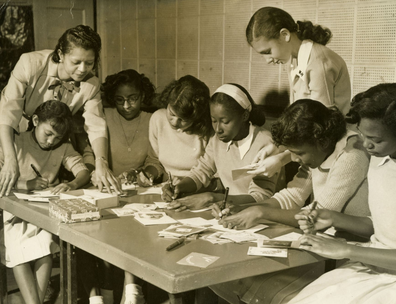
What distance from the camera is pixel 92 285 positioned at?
2.91m

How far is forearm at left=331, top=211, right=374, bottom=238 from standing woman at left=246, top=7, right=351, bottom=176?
2.28 feet

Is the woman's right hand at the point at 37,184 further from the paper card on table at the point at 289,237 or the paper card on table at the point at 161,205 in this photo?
the paper card on table at the point at 289,237

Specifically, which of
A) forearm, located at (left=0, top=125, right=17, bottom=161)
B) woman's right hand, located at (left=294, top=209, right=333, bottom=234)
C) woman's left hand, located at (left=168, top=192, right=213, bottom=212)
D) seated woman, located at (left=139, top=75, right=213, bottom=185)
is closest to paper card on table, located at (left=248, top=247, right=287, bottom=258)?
woman's right hand, located at (left=294, top=209, right=333, bottom=234)

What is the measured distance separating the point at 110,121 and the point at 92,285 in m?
1.25

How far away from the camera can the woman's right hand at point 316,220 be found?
217 centimetres

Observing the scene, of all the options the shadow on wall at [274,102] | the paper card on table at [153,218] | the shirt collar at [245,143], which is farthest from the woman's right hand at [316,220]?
the shadow on wall at [274,102]

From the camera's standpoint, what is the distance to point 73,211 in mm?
2354

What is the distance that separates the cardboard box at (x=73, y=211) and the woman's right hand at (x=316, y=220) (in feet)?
3.03

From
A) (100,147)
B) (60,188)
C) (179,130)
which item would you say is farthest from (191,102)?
(60,188)

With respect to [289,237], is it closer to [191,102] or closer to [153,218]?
[153,218]

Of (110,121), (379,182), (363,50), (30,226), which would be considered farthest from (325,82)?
(30,226)

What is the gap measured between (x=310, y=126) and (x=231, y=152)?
87cm

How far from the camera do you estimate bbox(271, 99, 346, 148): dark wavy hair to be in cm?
228

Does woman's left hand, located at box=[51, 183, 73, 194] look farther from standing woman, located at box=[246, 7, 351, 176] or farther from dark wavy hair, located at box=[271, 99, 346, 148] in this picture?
dark wavy hair, located at box=[271, 99, 346, 148]
